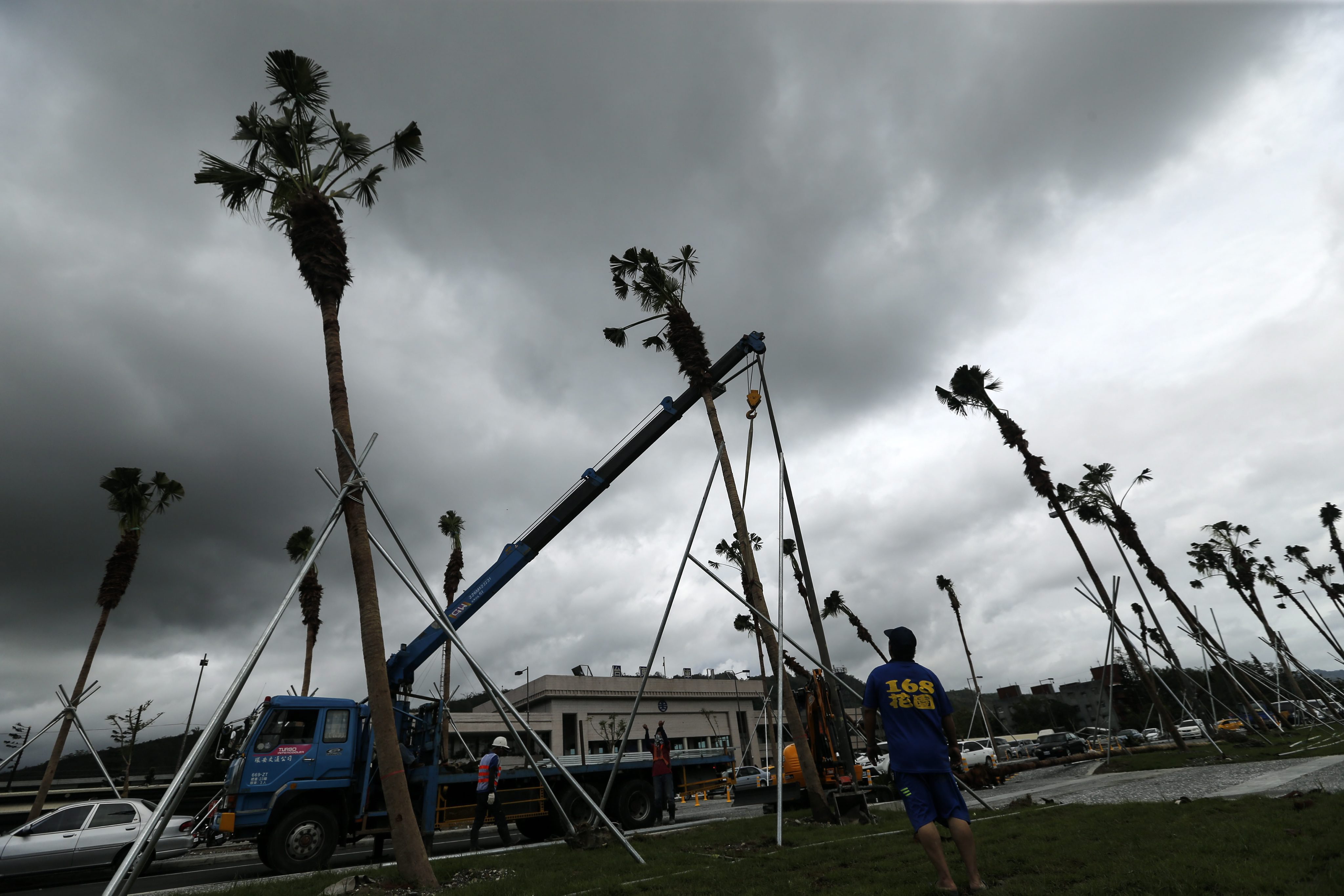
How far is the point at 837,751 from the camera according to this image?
49.7 feet

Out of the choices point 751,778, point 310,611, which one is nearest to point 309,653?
point 310,611

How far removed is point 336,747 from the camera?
12.5 metres

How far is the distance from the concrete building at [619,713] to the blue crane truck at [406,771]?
2840 cm

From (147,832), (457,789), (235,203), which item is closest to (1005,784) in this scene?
(457,789)

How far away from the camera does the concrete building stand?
152 feet

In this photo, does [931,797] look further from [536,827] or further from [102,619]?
[102,619]

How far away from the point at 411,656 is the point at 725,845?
718 centimetres

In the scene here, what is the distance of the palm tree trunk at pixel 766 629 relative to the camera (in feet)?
40.7

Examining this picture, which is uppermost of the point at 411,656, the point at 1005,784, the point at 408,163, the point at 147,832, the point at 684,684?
the point at 408,163

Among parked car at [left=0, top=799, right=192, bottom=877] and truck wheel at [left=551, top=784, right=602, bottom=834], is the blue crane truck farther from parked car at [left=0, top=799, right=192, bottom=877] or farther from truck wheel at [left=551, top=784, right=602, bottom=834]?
parked car at [left=0, top=799, right=192, bottom=877]

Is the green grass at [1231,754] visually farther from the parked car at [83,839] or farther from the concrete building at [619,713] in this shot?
the parked car at [83,839]

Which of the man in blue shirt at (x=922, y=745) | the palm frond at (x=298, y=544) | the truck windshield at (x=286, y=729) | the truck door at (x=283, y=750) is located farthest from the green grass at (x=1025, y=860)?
the palm frond at (x=298, y=544)

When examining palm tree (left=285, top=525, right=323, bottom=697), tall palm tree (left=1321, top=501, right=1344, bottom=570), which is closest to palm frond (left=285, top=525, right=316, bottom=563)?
palm tree (left=285, top=525, right=323, bottom=697)

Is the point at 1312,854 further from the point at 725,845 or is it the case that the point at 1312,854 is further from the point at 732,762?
the point at 732,762
